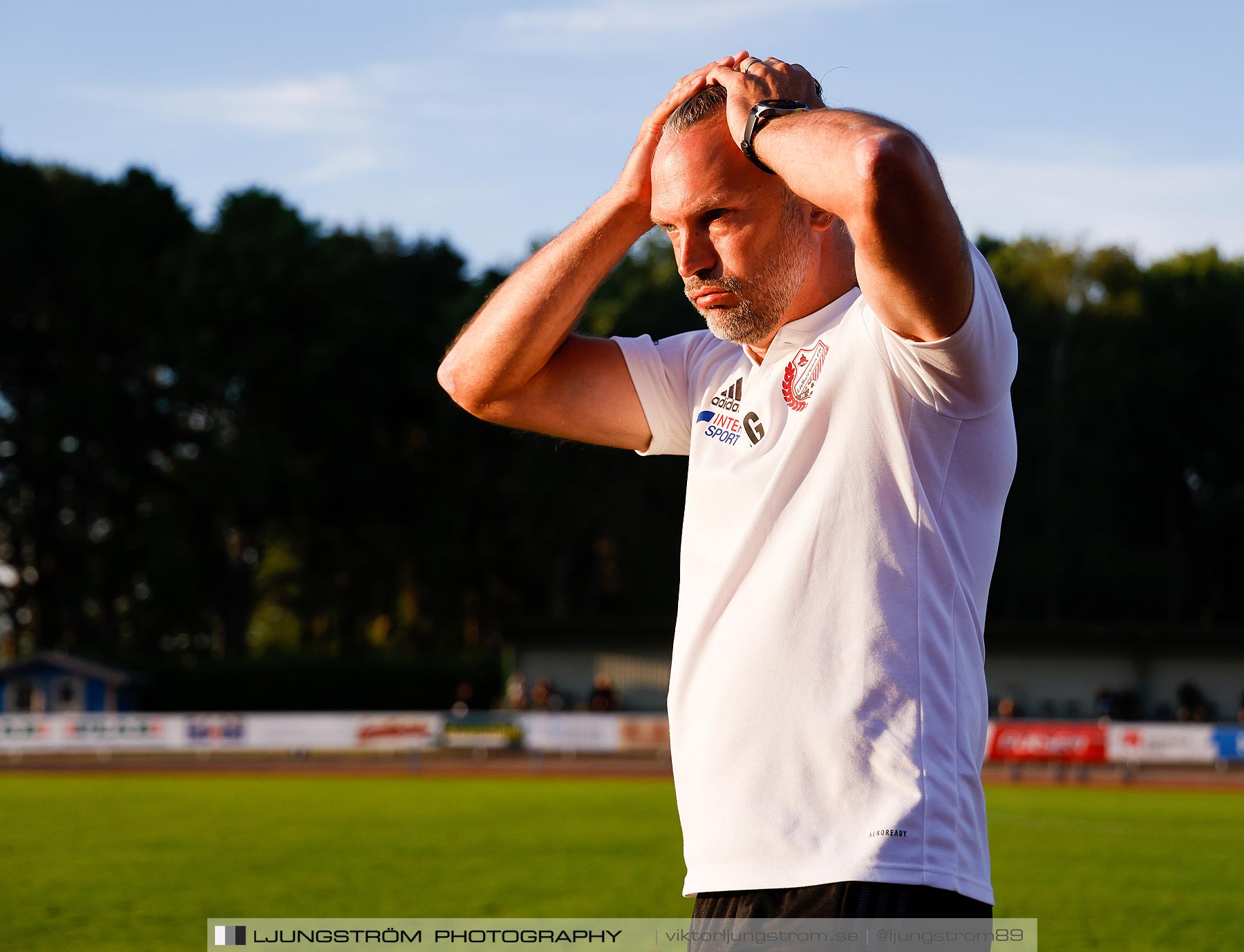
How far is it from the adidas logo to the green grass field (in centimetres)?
834

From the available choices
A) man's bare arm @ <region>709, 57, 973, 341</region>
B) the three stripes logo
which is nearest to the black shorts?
man's bare arm @ <region>709, 57, 973, 341</region>

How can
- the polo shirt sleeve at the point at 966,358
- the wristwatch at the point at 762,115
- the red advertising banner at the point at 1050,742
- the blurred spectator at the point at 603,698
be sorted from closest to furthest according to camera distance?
the polo shirt sleeve at the point at 966,358
the wristwatch at the point at 762,115
the red advertising banner at the point at 1050,742
the blurred spectator at the point at 603,698

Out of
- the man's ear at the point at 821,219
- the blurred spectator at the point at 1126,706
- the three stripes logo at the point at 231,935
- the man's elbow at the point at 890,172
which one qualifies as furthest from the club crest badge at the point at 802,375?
the blurred spectator at the point at 1126,706

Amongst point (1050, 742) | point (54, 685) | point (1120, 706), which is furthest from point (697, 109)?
point (54, 685)

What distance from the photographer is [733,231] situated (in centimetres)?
252

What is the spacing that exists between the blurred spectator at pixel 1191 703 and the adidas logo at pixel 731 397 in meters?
41.2

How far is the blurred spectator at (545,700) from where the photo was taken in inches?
1505

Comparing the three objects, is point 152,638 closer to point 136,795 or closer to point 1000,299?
point 136,795

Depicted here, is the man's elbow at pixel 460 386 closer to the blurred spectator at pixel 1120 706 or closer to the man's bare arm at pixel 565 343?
the man's bare arm at pixel 565 343

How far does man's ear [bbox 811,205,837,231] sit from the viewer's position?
2561 millimetres

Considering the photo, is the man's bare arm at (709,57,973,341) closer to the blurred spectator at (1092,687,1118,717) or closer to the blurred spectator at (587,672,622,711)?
the blurred spectator at (1092,687,1118,717)

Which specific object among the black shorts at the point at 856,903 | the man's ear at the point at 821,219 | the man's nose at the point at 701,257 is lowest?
the black shorts at the point at 856,903

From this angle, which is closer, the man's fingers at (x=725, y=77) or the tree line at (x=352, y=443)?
the man's fingers at (x=725, y=77)

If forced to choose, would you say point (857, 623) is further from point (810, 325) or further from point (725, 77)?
point (725, 77)
